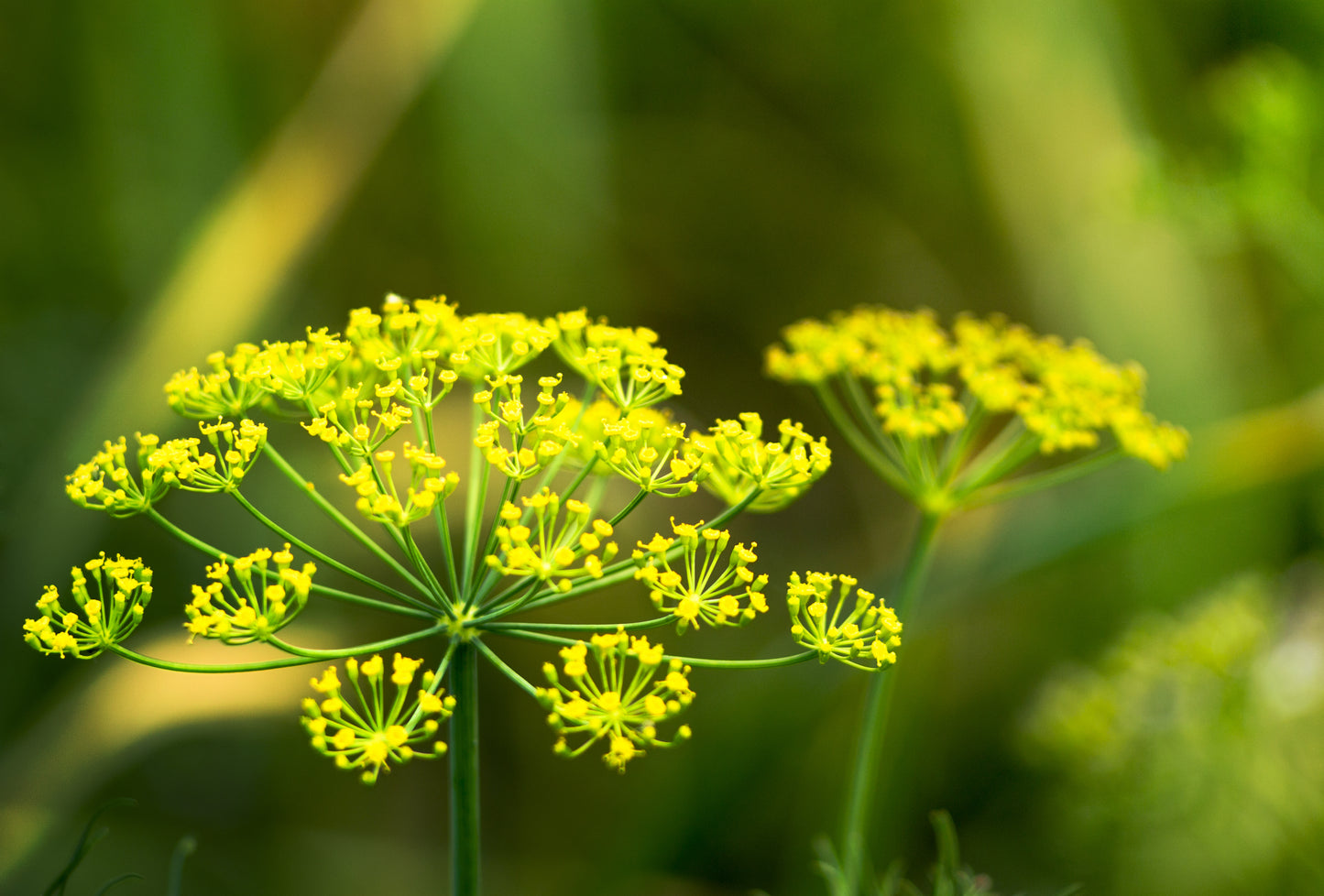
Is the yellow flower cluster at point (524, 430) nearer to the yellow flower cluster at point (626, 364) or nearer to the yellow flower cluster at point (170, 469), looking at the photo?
the yellow flower cluster at point (626, 364)

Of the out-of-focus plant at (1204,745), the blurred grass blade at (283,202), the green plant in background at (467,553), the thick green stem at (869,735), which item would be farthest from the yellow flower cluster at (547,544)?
the blurred grass blade at (283,202)

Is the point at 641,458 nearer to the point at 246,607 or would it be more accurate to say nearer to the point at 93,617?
the point at 246,607

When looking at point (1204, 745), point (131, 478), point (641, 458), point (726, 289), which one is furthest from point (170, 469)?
point (726, 289)

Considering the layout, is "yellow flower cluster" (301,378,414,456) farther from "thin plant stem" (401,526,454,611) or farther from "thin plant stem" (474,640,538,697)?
"thin plant stem" (474,640,538,697)

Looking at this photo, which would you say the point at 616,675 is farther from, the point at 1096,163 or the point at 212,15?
the point at 1096,163

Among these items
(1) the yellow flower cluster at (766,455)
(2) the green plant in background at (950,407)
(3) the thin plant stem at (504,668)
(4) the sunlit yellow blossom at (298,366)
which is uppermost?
(2) the green plant in background at (950,407)
